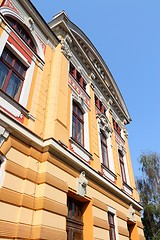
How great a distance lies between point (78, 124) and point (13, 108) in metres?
3.60

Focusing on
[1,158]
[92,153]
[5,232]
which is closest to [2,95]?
[1,158]

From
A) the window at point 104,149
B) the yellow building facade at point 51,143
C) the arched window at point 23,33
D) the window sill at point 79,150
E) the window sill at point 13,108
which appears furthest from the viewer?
the window at point 104,149

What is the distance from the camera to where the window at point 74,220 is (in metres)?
6.23

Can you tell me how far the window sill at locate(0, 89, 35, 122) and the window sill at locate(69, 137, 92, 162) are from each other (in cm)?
185

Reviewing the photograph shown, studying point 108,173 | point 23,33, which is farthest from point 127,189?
point 23,33

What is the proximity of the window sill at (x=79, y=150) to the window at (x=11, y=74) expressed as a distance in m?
2.38

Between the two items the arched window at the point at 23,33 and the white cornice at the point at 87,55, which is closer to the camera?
the arched window at the point at 23,33

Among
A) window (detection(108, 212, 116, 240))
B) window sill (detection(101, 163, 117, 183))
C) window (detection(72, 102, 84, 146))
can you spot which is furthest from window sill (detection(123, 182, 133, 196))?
window (detection(72, 102, 84, 146))

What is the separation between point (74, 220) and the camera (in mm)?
6574

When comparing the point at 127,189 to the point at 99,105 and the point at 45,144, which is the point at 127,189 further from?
the point at 45,144

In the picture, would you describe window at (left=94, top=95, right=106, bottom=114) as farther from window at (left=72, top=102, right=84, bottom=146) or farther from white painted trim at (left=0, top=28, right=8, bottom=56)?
white painted trim at (left=0, top=28, right=8, bottom=56)

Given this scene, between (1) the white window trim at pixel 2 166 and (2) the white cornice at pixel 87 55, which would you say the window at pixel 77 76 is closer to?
(2) the white cornice at pixel 87 55

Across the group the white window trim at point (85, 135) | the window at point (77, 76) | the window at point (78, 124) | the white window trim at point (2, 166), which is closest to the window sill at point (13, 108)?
the white window trim at point (2, 166)

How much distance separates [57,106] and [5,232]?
393 cm
